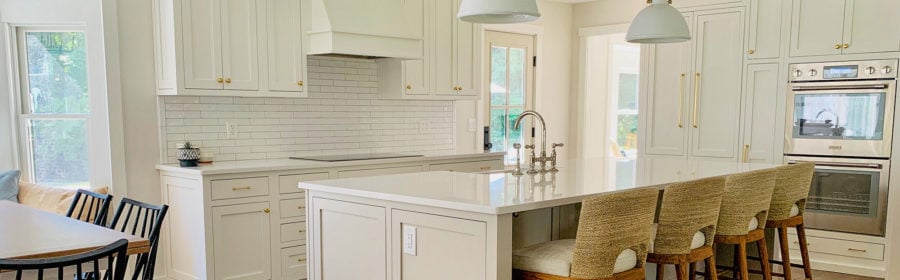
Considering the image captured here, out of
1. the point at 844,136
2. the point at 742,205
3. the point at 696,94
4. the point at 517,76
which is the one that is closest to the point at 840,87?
the point at 844,136

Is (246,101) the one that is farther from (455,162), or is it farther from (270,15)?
(455,162)

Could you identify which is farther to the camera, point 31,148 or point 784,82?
point 784,82

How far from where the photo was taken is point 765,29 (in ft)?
15.6

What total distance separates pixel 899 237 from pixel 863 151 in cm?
62

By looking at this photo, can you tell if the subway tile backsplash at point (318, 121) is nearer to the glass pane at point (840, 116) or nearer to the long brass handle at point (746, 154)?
the long brass handle at point (746, 154)

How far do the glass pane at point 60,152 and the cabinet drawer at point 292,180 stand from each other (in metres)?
1.26

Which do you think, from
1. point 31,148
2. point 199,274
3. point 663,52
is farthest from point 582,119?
point 31,148

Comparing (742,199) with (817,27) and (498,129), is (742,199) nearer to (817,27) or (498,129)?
(817,27)

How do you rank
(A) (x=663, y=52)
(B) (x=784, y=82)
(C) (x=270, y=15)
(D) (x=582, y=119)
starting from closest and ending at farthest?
(C) (x=270, y=15) → (B) (x=784, y=82) → (A) (x=663, y=52) → (D) (x=582, y=119)

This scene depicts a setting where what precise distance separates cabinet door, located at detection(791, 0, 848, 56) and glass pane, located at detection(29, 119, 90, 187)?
16.2ft

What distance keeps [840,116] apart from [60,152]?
5270mm

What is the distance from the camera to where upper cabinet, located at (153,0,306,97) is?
375 centimetres

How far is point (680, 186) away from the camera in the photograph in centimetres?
250

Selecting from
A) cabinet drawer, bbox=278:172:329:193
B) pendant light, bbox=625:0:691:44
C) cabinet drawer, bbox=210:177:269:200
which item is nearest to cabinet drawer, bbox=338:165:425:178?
cabinet drawer, bbox=278:172:329:193
